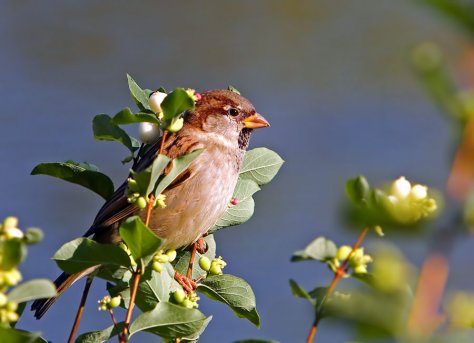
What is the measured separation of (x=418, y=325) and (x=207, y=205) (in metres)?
1.25

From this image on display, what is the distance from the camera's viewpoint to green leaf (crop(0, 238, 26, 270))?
0.55 metres

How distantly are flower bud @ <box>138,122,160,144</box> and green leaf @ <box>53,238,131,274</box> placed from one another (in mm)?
299

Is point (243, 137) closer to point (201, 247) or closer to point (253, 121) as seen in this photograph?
point (253, 121)

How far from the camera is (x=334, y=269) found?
2.20 feet

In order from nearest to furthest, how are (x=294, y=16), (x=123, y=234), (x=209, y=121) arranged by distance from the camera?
(x=123, y=234) → (x=209, y=121) → (x=294, y=16)

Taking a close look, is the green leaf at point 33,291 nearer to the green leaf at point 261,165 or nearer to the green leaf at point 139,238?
the green leaf at point 139,238

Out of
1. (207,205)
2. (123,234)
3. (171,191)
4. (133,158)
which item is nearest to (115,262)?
(123,234)

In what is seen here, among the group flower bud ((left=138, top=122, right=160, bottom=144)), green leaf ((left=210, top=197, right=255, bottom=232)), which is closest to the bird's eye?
green leaf ((left=210, top=197, right=255, bottom=232))

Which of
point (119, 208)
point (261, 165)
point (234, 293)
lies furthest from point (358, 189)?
point (119, 208)

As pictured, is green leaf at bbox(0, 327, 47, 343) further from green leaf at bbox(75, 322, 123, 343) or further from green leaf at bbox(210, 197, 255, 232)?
green leaf at bbox(210, 197, 255, 232)

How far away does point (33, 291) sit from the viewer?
1.94 ft

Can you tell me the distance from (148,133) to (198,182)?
0.61 metres

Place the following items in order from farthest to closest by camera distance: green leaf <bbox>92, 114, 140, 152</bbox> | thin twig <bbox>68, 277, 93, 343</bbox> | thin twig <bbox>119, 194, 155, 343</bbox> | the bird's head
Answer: the bird's head → green leaf <bbox>92, 114, 140, 152</bbox> → thin twig <bbox>68, 277, 93, 343</bbox> → thin twig <bbox>119, 194, 155, 343</bbox>

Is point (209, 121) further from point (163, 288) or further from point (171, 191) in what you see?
point (163, 288)
